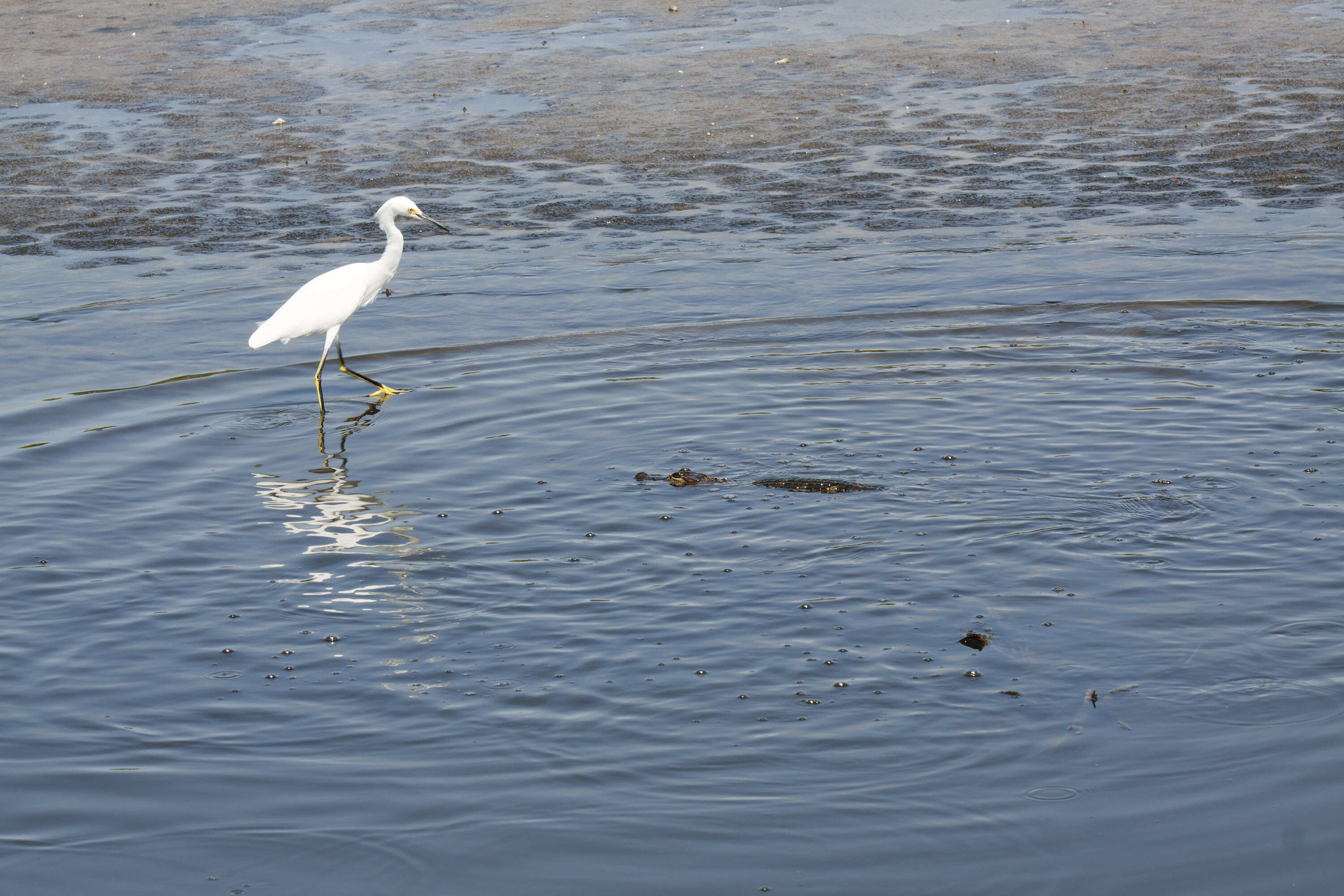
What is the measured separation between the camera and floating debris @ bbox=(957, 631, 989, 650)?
6109 mm

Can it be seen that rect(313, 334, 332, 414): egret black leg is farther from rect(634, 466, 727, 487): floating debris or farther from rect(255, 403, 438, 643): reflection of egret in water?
rect(634, 466, 727, 487): floating debris

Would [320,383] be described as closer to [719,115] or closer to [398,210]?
[398,210]

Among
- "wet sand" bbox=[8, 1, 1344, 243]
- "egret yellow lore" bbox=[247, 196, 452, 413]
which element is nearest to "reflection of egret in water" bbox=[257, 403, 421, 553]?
"egret yellow lore" bbox=[247, 196, 452, 413]

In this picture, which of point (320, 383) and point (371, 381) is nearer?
point (371, 381)

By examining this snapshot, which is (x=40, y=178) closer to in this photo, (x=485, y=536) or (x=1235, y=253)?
(x=485, y=536)

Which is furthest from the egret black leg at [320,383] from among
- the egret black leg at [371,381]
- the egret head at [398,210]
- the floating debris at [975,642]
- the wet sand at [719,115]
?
the floating debris at [975,642]

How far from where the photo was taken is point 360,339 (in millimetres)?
12266

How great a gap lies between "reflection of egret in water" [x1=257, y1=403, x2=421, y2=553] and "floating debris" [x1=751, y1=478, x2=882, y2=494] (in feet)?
6.64

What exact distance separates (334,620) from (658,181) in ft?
35.4

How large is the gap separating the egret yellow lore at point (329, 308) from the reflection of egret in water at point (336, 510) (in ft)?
5.22

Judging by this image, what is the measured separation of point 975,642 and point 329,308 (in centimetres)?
650

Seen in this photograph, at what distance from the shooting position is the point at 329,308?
36.0ft

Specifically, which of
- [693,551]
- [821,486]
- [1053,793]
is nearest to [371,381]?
[821,486]

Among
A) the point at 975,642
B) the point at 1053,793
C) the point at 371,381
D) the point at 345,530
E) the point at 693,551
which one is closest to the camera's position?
the point at 1053,793
